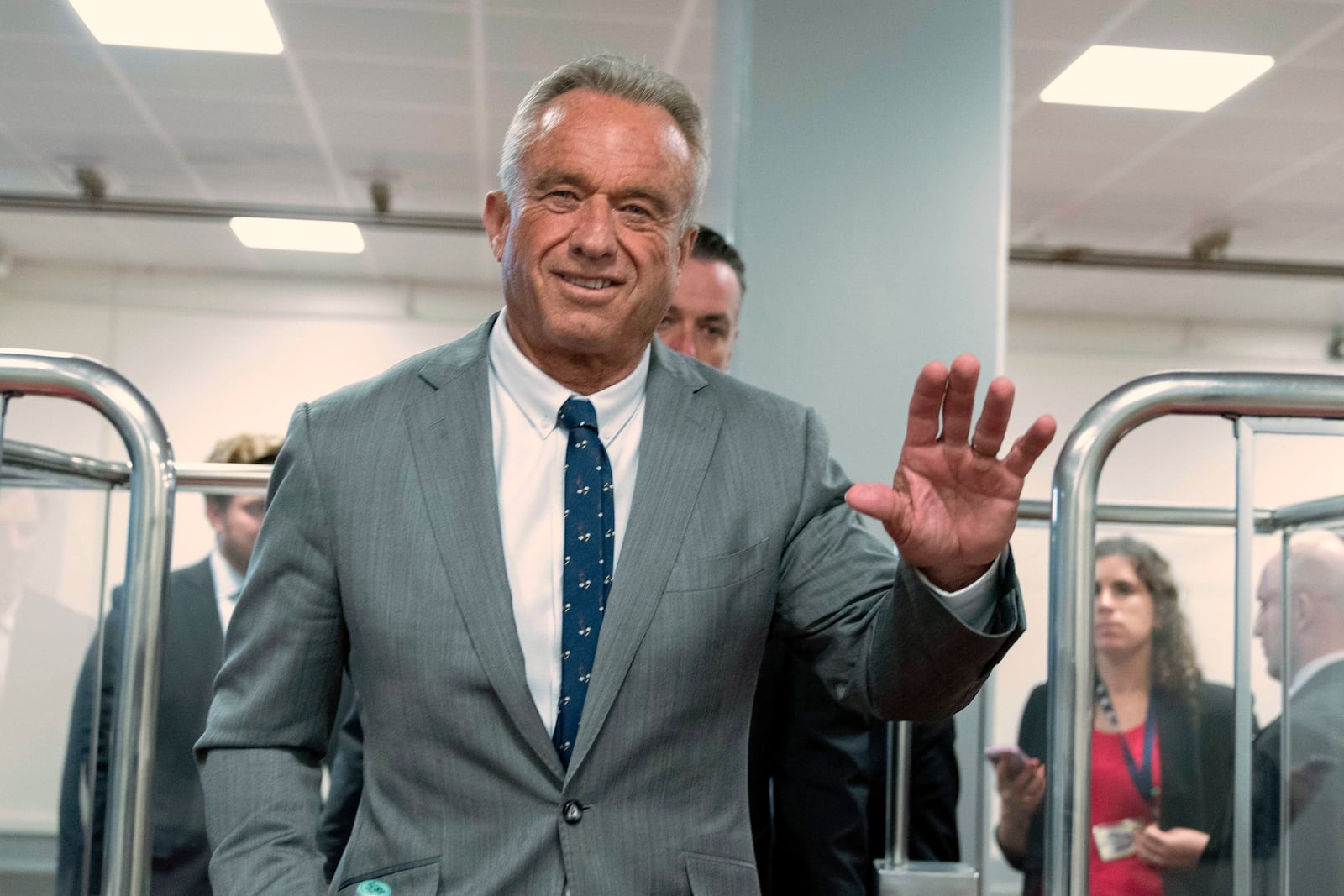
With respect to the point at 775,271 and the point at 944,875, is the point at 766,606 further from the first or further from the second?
the point at 775,271

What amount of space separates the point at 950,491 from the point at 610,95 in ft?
1.96

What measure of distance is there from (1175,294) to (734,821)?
8864 mm

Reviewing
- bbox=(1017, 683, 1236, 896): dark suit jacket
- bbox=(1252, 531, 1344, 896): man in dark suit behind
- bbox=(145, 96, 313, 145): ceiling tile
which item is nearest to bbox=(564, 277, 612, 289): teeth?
bbox=(1252, 531, 1344, 896): man in dark suit behind

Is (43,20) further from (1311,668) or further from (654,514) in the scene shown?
(1311,668)

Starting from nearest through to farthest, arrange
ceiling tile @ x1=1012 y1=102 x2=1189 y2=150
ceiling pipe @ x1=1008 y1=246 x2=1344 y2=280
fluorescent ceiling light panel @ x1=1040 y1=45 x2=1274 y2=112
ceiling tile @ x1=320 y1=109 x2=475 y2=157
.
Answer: fluorescent ceiling light panel @ x1=1040 y1=45 x2=1274 y2=112 → ceiling tile @ x1=1012 y1=102 x2=1189 y2=150 → ceiling tile @ x1=320 y1=109 x2=475 y2=157 → ceiling pipe @ x1=1008 y1=246 x2=1344 y2=280

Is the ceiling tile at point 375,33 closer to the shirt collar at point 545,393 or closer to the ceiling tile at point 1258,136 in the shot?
the ceiling tile at point 1258,136

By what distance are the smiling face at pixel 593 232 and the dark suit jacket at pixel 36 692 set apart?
1.34 m

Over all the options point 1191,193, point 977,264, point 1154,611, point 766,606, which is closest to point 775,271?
point 977,264

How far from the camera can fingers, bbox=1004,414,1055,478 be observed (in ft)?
3.81

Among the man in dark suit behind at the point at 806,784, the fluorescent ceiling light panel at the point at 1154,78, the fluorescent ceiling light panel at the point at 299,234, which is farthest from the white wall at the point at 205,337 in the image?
the man in dark suit behind at the point at 806,784

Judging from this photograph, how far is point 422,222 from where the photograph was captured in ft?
26.0

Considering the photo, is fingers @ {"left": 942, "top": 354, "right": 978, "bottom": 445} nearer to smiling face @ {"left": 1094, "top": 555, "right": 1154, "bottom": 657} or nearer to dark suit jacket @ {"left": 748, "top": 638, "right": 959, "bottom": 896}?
dark suit jacket @ {"left": 748, "top": 638, "right": 959, "bottom": 896}

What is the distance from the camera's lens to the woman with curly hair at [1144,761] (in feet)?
8.29

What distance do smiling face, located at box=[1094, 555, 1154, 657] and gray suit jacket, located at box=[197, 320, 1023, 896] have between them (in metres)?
1.69
